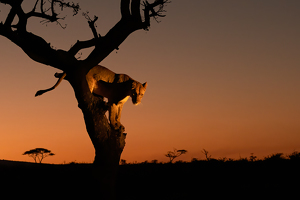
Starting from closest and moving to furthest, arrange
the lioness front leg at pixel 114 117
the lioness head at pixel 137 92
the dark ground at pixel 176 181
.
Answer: the dark ground at pixel 176 181
the lioness front leg at pixel 114 117
the lioness head at pixel 137 92

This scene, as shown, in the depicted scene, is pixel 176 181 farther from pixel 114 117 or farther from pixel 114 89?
pixel 114 89

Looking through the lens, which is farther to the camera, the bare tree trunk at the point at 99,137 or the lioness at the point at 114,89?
the lioness at the point at 114,89

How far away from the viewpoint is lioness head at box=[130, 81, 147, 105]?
448 inches

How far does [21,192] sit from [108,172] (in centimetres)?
336

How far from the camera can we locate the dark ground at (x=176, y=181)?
10484 mm

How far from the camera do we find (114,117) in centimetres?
1134

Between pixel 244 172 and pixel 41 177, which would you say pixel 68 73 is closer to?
pixel 41 177

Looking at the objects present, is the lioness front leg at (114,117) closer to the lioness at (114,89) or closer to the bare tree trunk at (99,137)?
the lioness at (114,89)

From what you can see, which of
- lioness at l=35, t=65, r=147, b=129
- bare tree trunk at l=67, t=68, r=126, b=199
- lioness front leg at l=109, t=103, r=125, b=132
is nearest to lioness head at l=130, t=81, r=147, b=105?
lioness at l=35, t=65, r=147, b=129

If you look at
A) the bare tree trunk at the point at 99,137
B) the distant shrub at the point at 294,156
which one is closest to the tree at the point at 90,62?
the bare tree trunk at the point at 99,137

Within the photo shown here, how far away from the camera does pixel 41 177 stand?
13.5m

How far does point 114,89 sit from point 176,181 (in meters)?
3.69

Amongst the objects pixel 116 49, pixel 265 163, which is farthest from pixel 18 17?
pixel 265 163

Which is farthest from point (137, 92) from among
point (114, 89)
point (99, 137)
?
point (99, 137)
